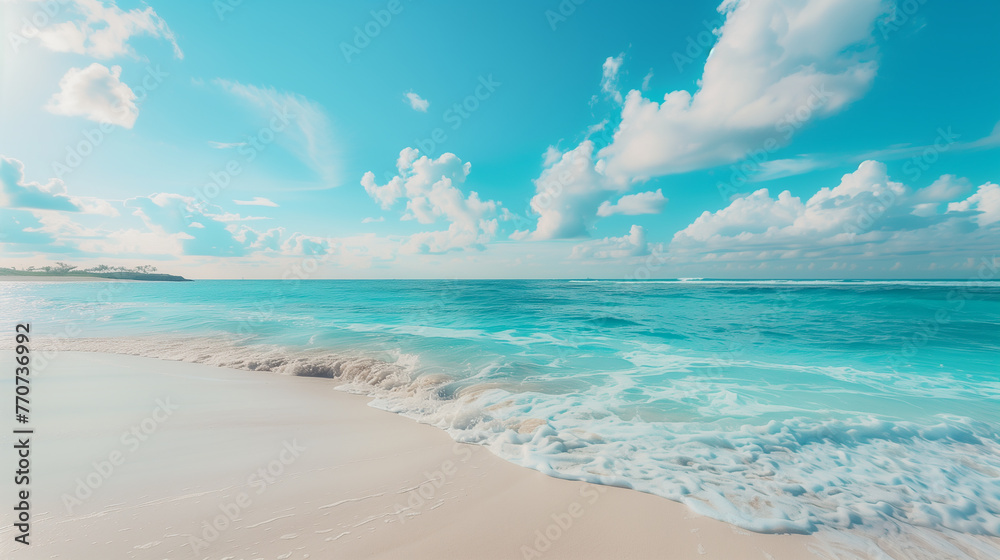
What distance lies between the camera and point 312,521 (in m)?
3.19

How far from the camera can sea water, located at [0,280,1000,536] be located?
3.91 m

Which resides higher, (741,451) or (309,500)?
(309,500)

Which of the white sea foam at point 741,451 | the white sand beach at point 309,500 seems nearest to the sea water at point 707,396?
the white sea foam at point 741,451

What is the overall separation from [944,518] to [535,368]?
23.0ft

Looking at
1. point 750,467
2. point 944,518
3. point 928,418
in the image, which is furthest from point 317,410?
point 928,418

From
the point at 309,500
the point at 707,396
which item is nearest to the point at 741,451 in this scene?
the point at 707,396

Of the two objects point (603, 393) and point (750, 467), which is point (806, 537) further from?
point (603, 393)

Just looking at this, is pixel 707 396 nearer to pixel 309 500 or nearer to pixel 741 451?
pixel 741 451

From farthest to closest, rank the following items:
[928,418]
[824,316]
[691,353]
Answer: [824,316] < [691,353] < [928,418]

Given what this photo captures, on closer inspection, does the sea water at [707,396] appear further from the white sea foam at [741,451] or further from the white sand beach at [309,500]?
the white sand beach at [309,500]

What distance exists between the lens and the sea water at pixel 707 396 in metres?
3.91

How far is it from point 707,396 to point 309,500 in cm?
767

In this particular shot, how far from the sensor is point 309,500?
11.5 feet

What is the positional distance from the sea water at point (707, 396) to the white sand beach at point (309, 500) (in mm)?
463
